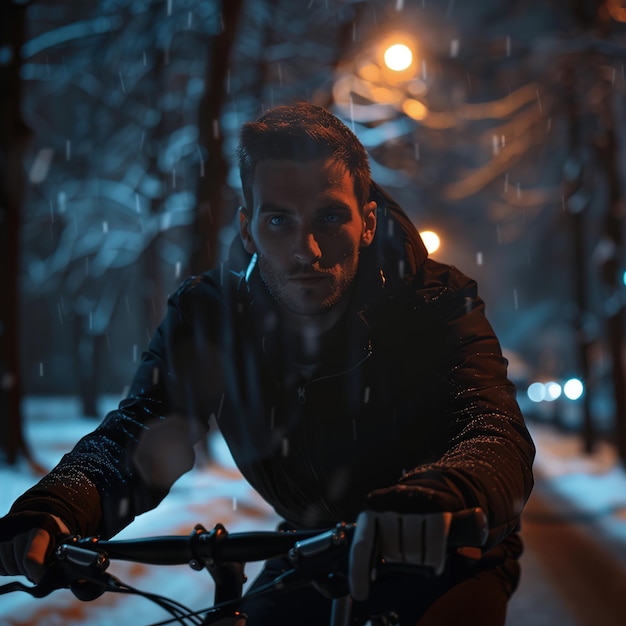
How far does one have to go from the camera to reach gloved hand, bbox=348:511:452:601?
1.80m

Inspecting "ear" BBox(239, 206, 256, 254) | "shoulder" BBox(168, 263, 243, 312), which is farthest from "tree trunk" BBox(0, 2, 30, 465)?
"ear" BBox(239, 206, 256, 254)

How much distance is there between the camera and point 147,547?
2051 mm

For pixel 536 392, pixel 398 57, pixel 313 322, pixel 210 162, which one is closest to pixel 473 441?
pixel 313 322

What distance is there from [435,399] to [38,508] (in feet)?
3.77

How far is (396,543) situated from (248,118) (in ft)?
52.1

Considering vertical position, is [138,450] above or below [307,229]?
below

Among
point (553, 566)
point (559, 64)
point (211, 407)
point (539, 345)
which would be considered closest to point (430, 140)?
point (559, 64)

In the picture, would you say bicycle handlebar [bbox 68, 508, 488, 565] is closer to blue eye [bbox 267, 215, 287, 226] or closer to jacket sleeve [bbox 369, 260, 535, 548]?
jacket sleeve [bbox 369, 260, 535, 548]

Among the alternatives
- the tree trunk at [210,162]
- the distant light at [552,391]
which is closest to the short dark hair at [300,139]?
the tree trunk at [210,162]

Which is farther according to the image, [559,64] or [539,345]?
[539,345]

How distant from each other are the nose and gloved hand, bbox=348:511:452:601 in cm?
86

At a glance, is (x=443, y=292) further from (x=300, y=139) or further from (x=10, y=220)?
(x=10, y=220)

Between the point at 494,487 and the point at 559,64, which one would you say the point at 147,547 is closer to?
the point at 494,487

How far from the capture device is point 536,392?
36281mm
